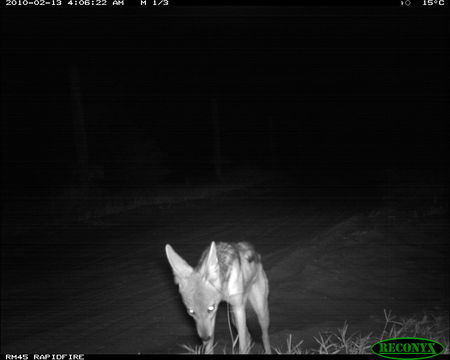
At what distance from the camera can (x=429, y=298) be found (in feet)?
21.9

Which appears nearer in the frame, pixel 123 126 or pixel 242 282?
pixel 242 282

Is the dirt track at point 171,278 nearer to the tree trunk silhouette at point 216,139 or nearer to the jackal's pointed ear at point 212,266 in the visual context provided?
the jackal's pointed ear at point 212,266

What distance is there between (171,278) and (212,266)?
4.24 m

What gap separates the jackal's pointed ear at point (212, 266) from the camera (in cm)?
355

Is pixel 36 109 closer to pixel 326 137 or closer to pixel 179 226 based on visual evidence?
pixel 179 226

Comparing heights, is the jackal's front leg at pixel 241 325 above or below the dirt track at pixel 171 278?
above

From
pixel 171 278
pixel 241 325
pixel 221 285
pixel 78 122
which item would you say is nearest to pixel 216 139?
pixel 78 122

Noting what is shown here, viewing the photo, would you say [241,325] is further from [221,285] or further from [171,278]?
[171,278]

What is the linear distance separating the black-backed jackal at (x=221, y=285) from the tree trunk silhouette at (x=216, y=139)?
687 inches

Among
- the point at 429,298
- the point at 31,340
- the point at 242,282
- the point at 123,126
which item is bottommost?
the point at 429,298

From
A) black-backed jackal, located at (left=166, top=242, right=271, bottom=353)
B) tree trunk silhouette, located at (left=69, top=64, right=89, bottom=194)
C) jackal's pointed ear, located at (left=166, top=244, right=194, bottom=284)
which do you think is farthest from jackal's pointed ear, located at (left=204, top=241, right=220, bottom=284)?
tree trunk silhouette, located at (left=69, top=64, right=89, bottom=194)

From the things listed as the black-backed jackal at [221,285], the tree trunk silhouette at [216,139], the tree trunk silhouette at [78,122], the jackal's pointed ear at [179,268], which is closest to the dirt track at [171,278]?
the black-backed jackal at [221,285]

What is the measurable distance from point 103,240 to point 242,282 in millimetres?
6900

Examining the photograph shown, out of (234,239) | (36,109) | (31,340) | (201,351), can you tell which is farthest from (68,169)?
(201,351)
